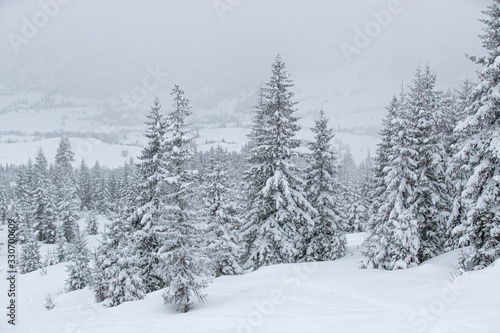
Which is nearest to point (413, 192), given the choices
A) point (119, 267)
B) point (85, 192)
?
point (119, 267)

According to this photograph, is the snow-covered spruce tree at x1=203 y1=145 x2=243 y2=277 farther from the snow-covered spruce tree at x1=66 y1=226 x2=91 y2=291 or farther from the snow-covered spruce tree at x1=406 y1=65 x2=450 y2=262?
the snow-covered spruce tree at x1=66 y1=226 x2=91 y2=291

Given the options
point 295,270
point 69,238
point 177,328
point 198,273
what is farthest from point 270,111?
point 69,238

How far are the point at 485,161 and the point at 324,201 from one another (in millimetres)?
12479

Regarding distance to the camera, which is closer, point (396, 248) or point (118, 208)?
point (396, 248)

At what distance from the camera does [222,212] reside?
82.5ft

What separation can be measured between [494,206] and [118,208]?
2035 centimetres

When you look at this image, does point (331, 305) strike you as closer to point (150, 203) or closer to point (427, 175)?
point (427, 175)

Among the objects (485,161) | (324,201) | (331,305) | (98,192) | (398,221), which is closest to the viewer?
(331,305)

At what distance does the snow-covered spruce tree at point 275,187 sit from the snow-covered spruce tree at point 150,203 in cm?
637

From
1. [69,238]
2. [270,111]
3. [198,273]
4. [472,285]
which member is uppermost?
[270,111]

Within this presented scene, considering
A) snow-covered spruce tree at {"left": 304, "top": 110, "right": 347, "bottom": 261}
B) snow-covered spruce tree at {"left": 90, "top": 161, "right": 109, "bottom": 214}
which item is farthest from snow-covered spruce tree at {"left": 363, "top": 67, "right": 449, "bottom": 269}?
snow-covered spruce tree at {"left": 90, "top": 161, "right": 109, "bottom": 214}

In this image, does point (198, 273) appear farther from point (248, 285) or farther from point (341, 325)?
point (341, 325)

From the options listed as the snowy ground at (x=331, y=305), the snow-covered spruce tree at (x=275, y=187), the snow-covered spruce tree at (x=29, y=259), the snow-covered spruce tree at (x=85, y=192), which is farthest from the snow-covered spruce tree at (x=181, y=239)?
the snow-covered spruce tree at (x=85, y=192)

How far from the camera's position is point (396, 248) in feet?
60.3
